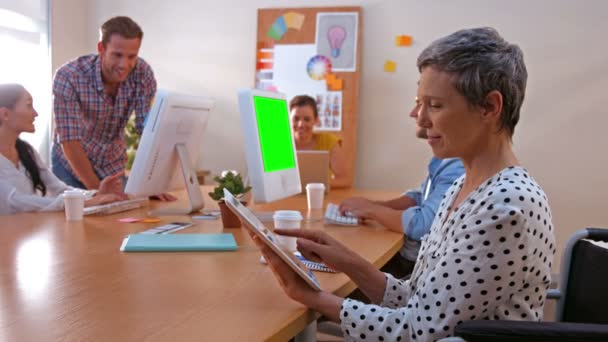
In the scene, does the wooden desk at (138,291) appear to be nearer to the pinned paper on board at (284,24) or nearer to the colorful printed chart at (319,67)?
the colorful printed chart at (319,67)

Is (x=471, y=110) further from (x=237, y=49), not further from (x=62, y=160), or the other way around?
(x=237, y=49)

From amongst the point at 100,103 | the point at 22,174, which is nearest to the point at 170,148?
the point at 22,174

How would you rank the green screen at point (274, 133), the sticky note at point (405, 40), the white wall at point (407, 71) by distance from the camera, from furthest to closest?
the sticky note at point (405, 40), the white wall at point (407, 71), the green screen at point (274, 133)

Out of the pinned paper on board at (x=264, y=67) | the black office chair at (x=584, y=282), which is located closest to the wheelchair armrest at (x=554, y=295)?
the black office chair at (x=584, y=282)

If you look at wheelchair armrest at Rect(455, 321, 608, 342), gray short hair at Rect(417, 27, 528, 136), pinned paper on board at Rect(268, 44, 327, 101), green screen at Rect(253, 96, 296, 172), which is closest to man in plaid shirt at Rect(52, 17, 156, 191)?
green screen at Rect(253, 96, 296, 172)

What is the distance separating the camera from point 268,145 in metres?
2.30

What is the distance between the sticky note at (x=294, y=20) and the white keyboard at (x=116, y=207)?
2512 millimetres

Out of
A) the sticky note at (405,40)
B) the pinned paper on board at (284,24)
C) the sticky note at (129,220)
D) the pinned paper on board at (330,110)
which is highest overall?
the pinned paper on board at (284,24)

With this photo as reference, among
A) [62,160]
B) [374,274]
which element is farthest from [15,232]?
[62,160]

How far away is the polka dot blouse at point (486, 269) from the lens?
109 cm

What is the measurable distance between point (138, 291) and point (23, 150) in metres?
1.73

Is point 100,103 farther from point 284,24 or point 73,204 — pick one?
point 284,24

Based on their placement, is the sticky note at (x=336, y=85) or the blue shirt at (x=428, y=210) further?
the sticky note at (x=336, y=85)

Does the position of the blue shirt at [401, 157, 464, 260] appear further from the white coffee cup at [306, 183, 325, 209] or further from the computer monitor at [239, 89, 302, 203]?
the white coffee cup at [306, 183, 325, 209]
